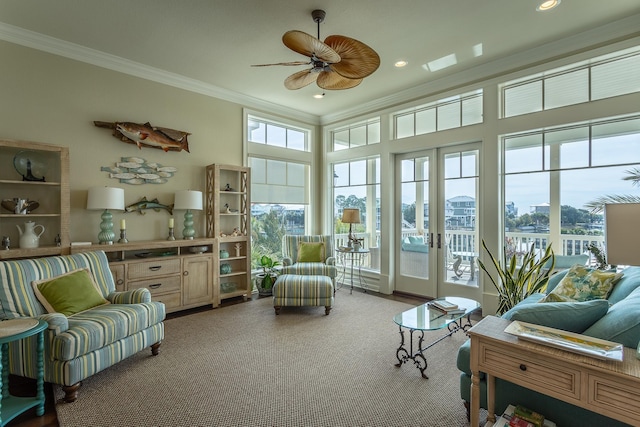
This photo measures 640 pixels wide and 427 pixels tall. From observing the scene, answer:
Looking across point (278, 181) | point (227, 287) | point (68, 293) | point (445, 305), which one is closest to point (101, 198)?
point (68, 293)

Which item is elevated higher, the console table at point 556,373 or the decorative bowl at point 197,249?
the decorative bowl at point 197,249

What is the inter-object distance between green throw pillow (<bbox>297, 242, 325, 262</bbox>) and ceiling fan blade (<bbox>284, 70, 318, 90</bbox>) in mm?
2581

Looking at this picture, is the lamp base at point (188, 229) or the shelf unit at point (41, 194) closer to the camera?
the shelf unit at point (41, 194)

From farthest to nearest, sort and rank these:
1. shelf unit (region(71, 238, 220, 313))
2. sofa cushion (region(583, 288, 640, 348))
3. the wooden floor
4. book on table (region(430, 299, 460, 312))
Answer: shelf unit (region(71, 238, 220, 313))
book on table (region(430, 299, 460, 312))
the wooden floor
sofa cushion (region(583, 288, 640, 348))

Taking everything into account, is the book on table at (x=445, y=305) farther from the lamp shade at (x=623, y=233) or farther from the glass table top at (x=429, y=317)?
the lamp shade at (x=623, y=233)

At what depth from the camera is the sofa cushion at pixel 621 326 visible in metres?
1.49

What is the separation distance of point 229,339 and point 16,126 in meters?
3.17

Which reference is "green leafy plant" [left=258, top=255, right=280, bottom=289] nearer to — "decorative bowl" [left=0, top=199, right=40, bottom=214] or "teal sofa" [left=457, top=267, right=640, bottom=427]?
Result: "decorative bowl" [left=0, top=199, right=40, bottom=214]

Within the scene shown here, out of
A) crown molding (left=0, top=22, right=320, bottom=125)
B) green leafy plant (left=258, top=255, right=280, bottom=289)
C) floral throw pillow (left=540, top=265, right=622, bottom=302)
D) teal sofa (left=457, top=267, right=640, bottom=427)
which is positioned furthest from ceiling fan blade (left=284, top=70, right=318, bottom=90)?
green leafy plant (left=258, top=255, right=280, bottom=289)

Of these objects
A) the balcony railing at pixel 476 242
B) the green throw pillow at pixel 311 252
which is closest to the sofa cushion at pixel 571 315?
the balcony railing at pixel 476 242

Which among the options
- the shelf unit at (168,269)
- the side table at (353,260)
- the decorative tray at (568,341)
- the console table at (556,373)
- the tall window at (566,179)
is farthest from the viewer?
the side table at (353,260)

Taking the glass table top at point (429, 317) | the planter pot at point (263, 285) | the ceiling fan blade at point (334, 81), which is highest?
the ceiling fan blade at point (334, 81)

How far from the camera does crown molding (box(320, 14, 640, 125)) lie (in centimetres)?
304

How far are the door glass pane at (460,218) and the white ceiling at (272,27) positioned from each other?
50.7 inches
